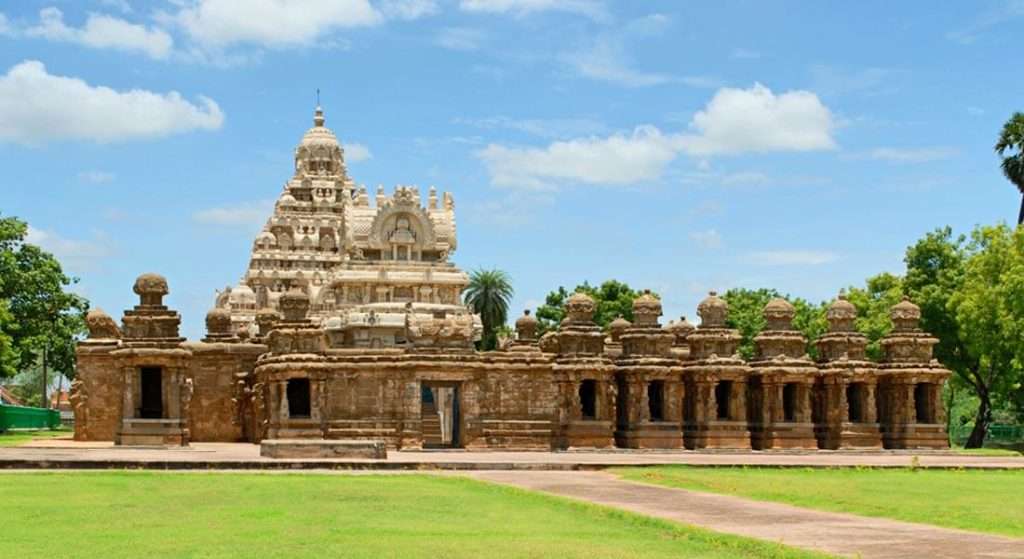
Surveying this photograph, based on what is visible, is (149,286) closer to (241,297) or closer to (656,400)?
(656,400)

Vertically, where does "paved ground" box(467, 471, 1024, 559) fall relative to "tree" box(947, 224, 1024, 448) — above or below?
below

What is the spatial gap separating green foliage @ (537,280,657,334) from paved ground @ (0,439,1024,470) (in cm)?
3693

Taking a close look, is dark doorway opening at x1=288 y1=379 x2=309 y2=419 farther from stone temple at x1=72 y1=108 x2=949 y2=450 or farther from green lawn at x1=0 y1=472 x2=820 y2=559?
green lawn at x1=0 y1=472 x2=820 y2=559

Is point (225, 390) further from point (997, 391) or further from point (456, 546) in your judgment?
point (456, 546)

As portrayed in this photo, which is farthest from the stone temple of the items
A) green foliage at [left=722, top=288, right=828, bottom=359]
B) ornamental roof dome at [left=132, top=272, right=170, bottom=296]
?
green foliage at [left=722, top=288, right=828, bottom=359]

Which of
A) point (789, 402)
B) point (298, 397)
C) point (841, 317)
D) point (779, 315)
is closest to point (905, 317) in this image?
point (841, 317)

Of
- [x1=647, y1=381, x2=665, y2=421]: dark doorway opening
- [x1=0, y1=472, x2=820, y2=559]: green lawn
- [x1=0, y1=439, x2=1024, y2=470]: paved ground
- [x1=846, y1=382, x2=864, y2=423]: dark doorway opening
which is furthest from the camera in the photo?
[x1=846, y1=382, x2=864, y2=423]: dark doorway opening

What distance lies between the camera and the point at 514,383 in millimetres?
50719

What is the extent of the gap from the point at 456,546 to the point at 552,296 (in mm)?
71630

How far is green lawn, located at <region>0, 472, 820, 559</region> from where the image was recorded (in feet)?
61.4

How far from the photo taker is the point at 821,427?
5606 centimetres

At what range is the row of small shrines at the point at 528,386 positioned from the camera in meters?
49.2

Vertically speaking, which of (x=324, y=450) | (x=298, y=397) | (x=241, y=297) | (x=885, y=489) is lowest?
(x=885, y=489)

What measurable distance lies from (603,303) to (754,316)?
9.16 metres
